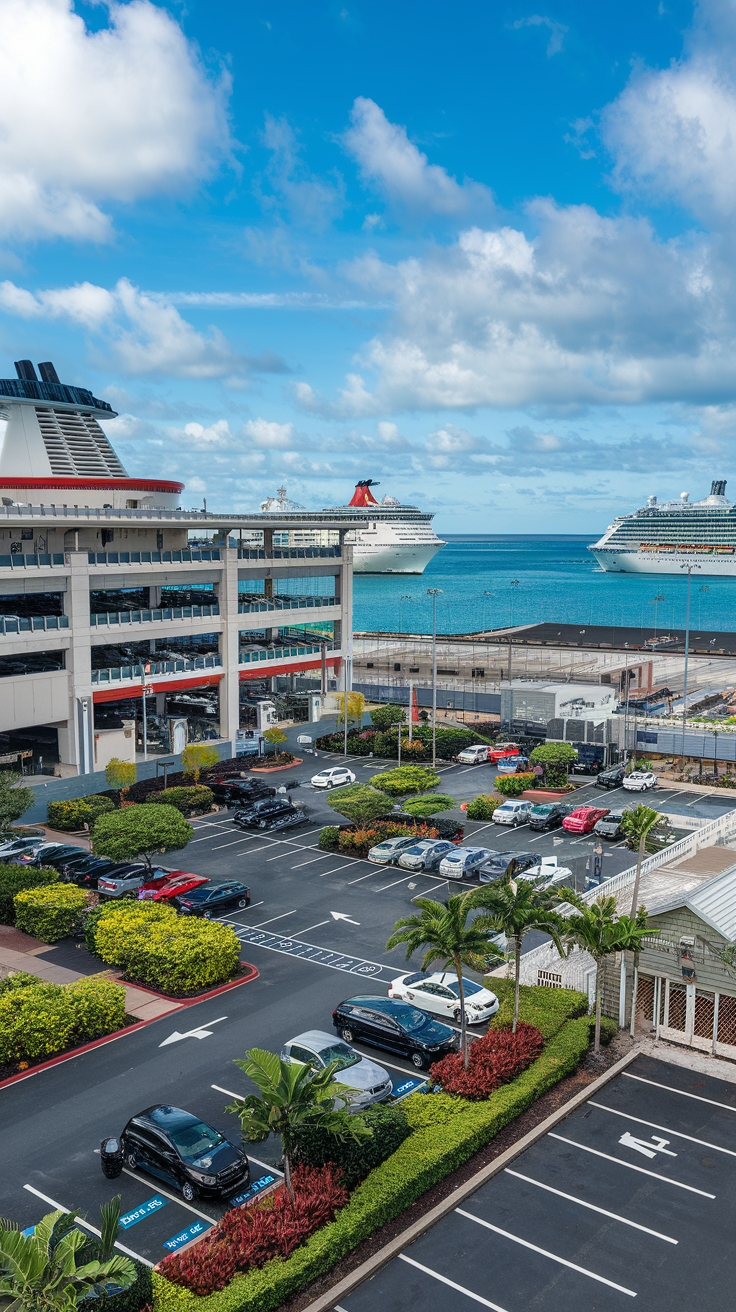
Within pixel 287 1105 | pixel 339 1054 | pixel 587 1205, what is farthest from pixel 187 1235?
pixel 587 1205

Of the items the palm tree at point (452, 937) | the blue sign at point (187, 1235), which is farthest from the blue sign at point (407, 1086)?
the blue sign at point (187, 1235)

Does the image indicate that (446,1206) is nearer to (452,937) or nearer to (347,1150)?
(347,1150)

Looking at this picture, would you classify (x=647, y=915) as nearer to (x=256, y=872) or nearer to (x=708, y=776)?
(x=256, y=872)

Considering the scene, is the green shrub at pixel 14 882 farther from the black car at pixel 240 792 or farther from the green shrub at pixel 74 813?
the black car at pixel 240 792

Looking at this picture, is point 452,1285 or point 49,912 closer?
point 452,1285

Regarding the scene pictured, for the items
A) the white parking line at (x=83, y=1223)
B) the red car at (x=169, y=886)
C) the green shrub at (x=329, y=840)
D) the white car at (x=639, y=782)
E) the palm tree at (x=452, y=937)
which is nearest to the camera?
the white parking line at (x=83, y=1223)

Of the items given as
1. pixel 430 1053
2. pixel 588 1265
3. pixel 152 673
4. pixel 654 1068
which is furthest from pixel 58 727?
pixel 588 1265
